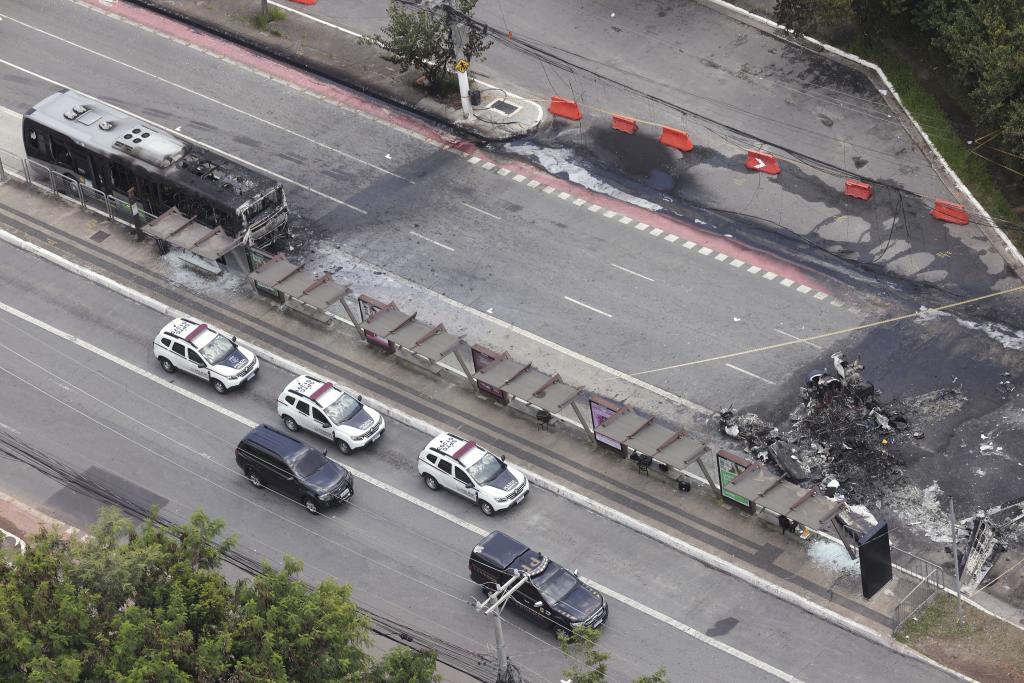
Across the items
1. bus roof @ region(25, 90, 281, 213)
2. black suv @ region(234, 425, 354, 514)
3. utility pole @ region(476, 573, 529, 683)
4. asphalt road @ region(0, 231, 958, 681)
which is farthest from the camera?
bus roof @ region(25, 90, 281, 213)

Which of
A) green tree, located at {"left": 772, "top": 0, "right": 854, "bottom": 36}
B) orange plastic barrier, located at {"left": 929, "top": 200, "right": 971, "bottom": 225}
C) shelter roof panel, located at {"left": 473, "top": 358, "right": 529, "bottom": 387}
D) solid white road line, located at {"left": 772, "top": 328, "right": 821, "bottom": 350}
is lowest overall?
shelter roof panel, located at {"left": 473, "top": 358, "right": 529, "bottom": 387}

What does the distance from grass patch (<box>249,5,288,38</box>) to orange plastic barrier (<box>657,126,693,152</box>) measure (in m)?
19.4

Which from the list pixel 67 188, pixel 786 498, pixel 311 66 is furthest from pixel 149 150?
pixel 786 498

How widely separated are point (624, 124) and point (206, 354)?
2239 centimetres

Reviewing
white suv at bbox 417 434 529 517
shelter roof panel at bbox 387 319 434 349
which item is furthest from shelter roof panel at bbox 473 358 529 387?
white suv at bbox 417 434 529 517

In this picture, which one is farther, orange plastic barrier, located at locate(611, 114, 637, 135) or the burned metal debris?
orange plastic barrier, located at locate(611, 114, 637, 135)

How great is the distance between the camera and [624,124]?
68.4 metres

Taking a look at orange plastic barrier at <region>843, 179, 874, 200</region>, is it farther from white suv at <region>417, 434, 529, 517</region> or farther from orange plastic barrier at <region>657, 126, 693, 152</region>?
white suv at <region>417, 434, 529, 517</region>

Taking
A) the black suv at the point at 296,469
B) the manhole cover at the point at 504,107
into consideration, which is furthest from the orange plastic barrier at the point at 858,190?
the black suv at the point at 296,469

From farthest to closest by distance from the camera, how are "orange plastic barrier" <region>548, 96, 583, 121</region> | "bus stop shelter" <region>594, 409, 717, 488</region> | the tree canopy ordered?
1. "orange plastic barrier" <region>548, 96, 583, 121</region>
2. "bus stop shelter" <region>594, 409, 717, 488</region>
3. the tree canopy

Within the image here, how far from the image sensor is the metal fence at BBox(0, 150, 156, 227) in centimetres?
6344

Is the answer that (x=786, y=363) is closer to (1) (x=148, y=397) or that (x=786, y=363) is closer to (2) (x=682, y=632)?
(2) (x=682, y=632)

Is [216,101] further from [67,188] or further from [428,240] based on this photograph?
[428,240]

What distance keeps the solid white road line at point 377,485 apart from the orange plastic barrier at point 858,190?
23.4m
